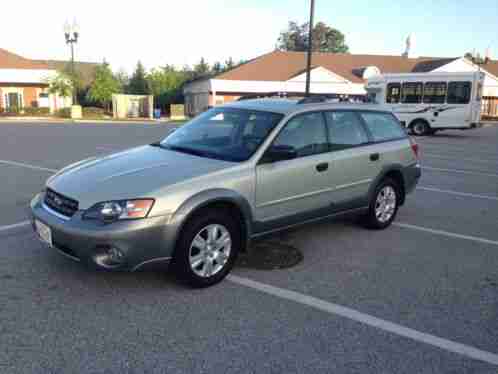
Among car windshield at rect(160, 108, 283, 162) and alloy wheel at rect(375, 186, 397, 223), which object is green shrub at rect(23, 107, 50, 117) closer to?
car windshield at rect(160, 108, 283, 162)

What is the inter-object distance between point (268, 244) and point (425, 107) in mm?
19118

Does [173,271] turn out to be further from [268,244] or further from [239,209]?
[268,244]

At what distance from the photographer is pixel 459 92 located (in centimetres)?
2130

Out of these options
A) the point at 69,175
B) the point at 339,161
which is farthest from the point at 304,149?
the point at 69,175

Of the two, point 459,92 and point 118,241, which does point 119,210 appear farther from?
point 459,92

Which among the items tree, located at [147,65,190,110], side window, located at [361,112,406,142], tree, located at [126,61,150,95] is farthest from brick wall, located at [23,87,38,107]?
side window, located at [361,112,406,142]

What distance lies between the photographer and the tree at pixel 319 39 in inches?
3386

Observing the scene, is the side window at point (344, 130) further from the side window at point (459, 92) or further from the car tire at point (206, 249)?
the side window at point (459, 92)

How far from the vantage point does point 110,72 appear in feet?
151

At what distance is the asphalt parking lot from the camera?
311 centimetres

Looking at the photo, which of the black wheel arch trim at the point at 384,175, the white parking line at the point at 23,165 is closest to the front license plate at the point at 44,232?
the black wheel arch trim at the point at 384,175

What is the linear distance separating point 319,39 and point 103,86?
53.5m

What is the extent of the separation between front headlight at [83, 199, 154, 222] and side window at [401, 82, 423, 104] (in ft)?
69.0

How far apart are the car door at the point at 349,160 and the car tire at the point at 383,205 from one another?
0.84 ft
